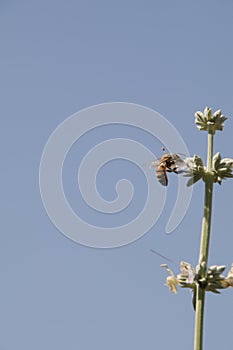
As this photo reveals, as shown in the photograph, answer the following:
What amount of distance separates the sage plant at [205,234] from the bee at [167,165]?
2.5 inches

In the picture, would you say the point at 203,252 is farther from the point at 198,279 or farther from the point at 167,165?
the point at 167,165

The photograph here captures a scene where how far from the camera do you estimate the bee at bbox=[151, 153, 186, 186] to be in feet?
14.6

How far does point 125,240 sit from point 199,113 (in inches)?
42.0

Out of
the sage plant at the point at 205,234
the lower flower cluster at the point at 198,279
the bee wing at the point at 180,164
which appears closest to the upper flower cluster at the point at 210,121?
the sage plant at the point at 205,234

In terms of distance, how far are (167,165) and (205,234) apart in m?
0.86

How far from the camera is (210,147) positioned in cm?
450

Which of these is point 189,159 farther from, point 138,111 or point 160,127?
point 138,111

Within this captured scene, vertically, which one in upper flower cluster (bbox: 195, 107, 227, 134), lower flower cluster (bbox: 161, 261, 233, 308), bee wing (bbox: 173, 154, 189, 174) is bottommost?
lower flower cluster (bbox: 161, 261, 233, 308)

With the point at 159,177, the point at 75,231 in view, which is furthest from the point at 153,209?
the point at 75,231

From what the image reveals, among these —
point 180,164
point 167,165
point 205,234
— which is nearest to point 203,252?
point 205,234

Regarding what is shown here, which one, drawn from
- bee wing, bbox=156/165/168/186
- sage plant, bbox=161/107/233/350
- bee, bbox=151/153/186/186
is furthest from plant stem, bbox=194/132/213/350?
bee wing, bbox=156/165/168/186

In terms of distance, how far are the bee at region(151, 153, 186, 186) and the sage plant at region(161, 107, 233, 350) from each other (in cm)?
6

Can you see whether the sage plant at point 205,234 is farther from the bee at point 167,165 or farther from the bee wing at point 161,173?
the bee wing at point 161,173

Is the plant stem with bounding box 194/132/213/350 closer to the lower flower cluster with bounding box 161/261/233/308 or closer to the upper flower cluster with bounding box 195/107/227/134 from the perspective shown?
the lower flower cluster with bounding box 161/261/233/308
